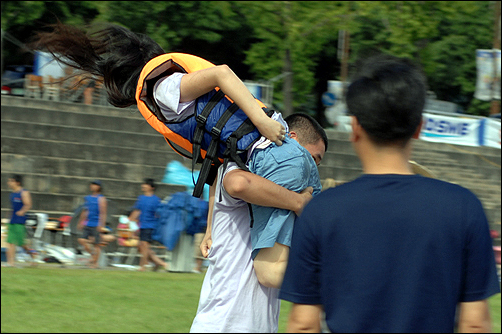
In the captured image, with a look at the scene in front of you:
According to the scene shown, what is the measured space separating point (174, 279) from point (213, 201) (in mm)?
6740

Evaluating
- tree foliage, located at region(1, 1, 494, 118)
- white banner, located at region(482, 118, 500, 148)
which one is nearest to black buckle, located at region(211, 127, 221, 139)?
tree foliage, located at region(1, 1, 494, 118)

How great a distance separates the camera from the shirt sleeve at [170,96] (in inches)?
85.2

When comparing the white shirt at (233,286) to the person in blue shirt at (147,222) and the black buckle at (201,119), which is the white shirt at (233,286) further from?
the person in blue shirt at (147,222)

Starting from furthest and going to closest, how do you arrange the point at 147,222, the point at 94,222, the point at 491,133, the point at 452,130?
the point at 491,133 < the point at 452,130 < the point at 94,222 < the point at 147,222

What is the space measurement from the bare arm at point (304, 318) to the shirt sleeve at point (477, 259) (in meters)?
0.36

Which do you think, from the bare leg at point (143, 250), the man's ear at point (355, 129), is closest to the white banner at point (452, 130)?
the bare leg at point (143, 250)

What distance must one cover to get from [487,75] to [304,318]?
705 inches

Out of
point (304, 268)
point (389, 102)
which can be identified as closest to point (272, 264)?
point (304, 268)

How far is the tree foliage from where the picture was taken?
66.3 ft

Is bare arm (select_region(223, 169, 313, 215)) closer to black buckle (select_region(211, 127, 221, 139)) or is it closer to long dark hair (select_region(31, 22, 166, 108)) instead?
black buckle (select_region(211, 127, 221, 139))

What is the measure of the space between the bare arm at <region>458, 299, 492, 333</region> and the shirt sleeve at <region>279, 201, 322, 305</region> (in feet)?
1.15

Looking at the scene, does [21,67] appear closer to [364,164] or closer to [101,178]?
[101,178]

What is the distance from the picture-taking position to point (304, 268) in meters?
1.56

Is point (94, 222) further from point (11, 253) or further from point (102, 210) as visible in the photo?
point (11, 253)
